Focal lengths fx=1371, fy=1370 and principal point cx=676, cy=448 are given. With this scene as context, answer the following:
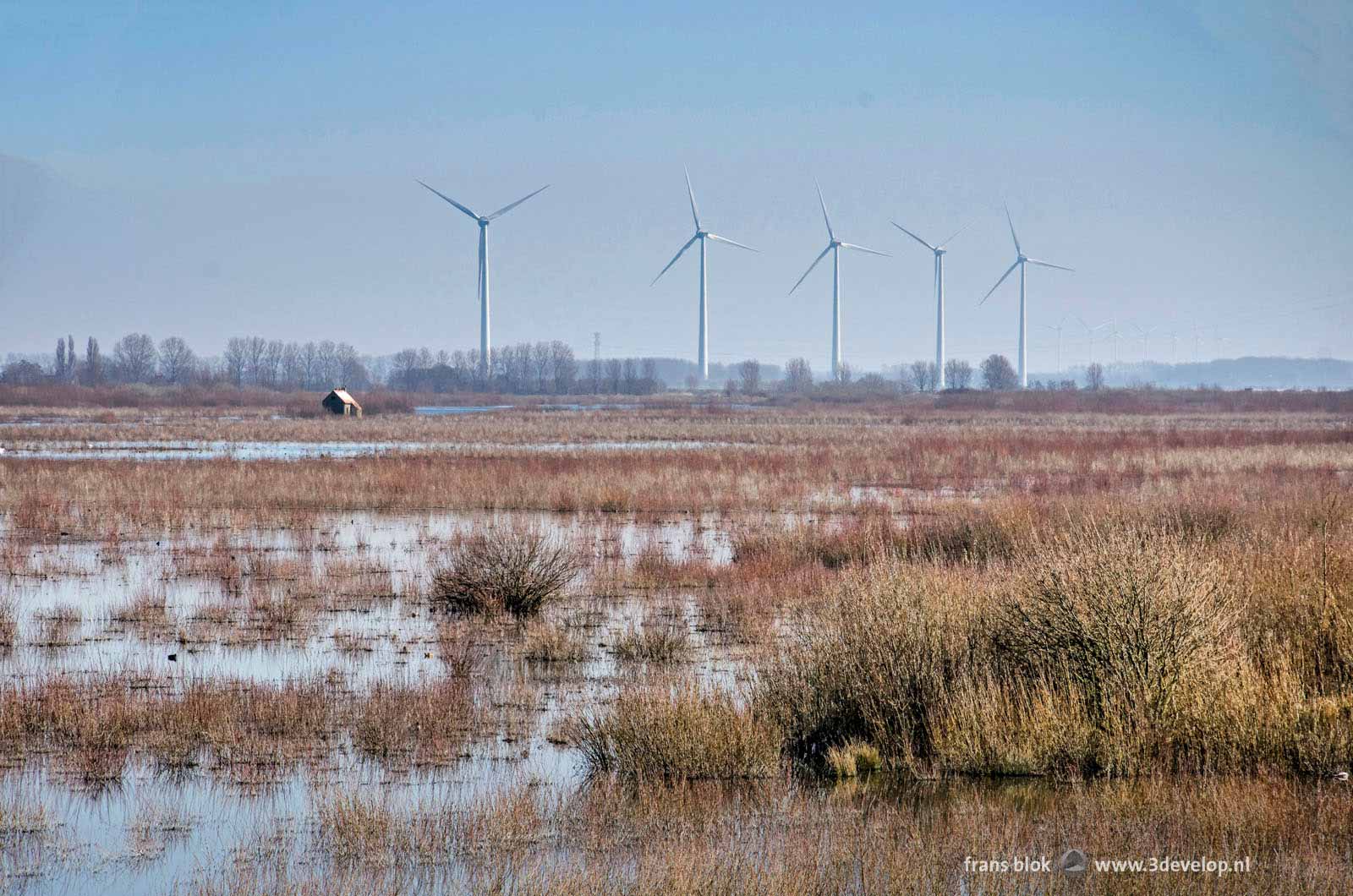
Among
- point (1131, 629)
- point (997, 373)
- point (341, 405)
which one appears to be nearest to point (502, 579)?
point (1131, 629)

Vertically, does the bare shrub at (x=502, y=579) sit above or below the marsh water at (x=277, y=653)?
above

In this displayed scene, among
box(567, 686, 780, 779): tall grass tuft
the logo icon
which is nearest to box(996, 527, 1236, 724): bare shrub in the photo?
the logo icon

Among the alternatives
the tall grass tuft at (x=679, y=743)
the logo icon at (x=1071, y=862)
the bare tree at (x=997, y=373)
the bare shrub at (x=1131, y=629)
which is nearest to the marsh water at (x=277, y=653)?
the tall grass tuft at (x=679, y=743)

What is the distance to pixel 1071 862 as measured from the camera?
345 inches

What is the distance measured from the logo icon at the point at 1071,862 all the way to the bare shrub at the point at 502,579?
9899 mm

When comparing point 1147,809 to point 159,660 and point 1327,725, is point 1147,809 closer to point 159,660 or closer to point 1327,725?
point 1327,725

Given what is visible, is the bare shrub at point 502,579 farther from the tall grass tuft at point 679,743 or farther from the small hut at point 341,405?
the small hut at point 341,405

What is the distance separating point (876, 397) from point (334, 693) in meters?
138

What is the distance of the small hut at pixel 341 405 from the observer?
3952 inches

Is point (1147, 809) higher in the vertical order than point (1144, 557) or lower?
lower

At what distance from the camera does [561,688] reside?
13.5 meters

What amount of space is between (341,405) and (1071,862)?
96352mm

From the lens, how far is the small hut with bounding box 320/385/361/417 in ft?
329

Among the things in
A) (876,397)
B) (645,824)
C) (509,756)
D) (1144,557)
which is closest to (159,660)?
(509,756)
